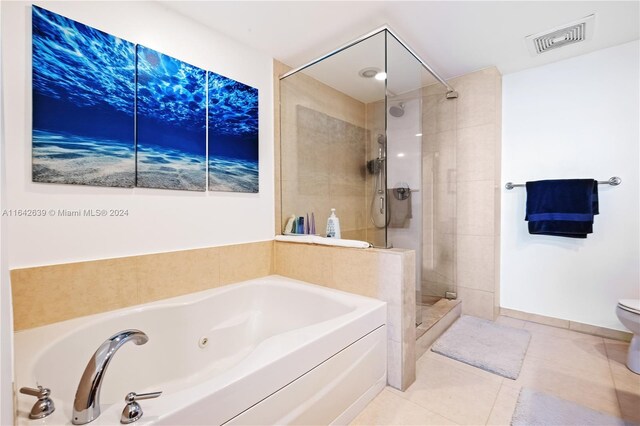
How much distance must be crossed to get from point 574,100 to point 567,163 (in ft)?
1.64

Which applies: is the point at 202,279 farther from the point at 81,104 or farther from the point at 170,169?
the point at 81,104

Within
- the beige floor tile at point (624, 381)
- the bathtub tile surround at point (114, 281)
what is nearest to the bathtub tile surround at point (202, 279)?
the bathtub tile surround at point (114, 281)

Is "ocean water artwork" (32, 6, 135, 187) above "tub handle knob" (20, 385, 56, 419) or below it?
above

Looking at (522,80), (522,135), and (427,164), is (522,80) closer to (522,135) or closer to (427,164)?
(522,135)

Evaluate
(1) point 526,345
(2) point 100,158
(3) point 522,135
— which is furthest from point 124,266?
(3) point 522,135

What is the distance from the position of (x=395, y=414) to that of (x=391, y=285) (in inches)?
24.6

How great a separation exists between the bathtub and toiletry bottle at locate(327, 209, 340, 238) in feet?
1.91

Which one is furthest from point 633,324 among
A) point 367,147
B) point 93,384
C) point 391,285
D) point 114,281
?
point 114,281

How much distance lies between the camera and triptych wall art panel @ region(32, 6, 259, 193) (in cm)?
133

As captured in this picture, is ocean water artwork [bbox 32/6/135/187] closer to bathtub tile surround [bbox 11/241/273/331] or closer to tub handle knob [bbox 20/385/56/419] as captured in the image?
bathtub tile surround [bbox 11/241/273/331]

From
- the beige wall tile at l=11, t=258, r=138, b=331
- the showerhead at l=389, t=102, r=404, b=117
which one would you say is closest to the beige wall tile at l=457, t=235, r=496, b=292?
the showerhead at l=389, t=102, r=404, b=117

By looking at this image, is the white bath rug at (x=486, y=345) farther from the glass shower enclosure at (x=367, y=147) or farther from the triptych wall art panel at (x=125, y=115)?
the triptych wall art panel at (x=125, y=115)

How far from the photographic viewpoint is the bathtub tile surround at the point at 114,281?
1.29 m

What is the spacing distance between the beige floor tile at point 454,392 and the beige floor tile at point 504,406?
2 cm
